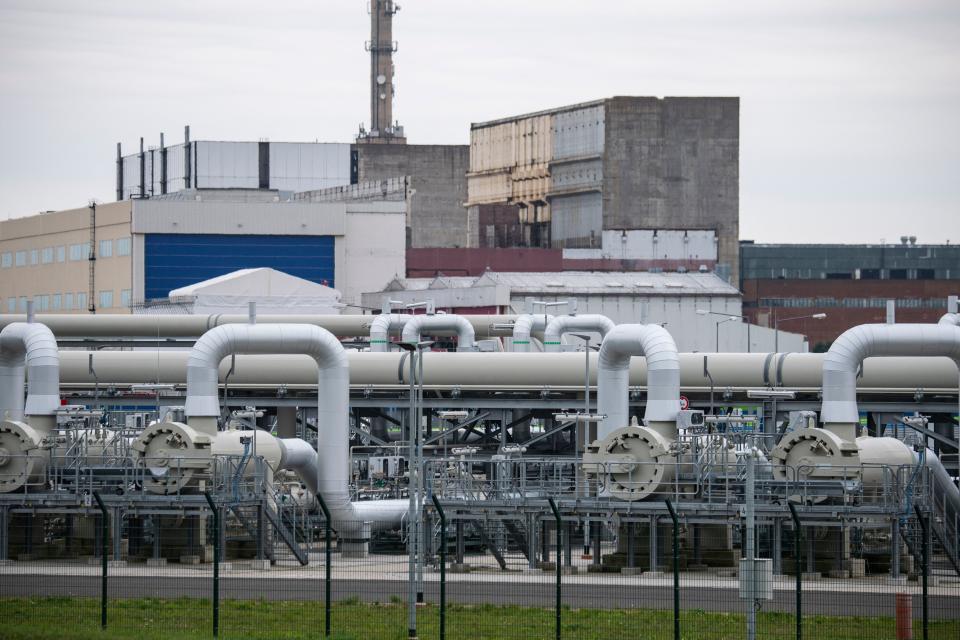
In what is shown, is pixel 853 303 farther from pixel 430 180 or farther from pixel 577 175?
pixel 430 180

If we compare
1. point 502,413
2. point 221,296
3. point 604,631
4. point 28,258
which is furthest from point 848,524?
point 28,258

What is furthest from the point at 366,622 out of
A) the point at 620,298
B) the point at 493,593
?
the point at 620,298

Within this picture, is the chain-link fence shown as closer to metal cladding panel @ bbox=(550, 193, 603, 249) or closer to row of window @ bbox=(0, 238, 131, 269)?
row of window @ bbox=(0, 238, 131, 269)

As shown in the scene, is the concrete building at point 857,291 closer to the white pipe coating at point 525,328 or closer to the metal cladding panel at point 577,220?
the metal cladding panel at point 577,220

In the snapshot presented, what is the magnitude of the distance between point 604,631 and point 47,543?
74.3 ft

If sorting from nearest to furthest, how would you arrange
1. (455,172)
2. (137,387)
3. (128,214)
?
(137,387)
(128,214)
(455,172)

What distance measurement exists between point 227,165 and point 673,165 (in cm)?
3455

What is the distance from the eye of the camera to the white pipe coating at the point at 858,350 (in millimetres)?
48969

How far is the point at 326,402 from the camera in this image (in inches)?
2094

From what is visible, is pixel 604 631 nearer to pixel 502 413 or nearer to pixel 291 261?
pixel 502 413

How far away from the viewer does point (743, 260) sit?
16900 cm

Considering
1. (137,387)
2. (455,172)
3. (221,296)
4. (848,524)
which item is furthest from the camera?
(455,172)

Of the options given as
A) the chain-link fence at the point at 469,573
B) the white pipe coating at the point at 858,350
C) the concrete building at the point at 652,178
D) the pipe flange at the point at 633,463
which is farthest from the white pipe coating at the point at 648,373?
the concrete building at the point at 652,178

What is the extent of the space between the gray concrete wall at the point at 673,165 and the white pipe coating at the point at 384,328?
5981 cm
